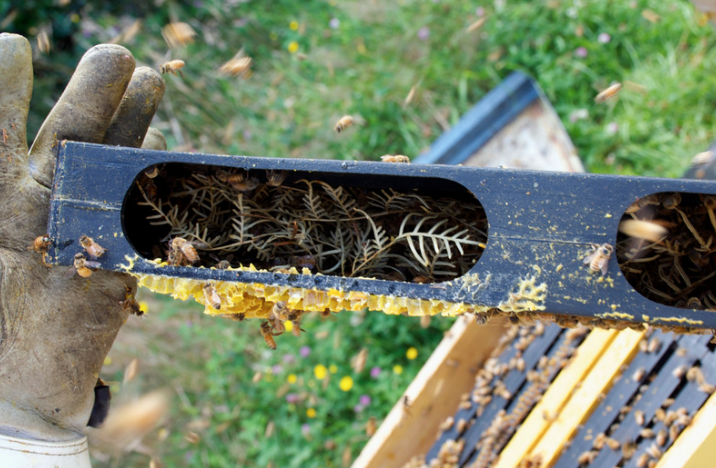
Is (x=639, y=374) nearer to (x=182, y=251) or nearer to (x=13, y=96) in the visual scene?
(x=182, y=251)

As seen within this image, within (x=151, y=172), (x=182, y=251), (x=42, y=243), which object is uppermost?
(x=151, y=172)

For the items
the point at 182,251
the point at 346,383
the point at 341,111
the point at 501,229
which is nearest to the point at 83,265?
the point at 182,251

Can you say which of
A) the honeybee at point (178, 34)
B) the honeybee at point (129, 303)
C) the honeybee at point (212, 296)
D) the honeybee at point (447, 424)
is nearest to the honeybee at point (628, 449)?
the honeybee at point (447, 424)

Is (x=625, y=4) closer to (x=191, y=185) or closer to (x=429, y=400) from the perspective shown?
(x=429, y=400)

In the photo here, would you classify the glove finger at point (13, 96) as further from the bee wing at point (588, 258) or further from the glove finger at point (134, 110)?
the bee wing at point (588, 258)

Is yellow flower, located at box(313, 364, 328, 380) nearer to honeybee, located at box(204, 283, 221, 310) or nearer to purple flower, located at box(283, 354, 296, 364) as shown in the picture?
purple flower, located at box(283, 354, 296, 364)

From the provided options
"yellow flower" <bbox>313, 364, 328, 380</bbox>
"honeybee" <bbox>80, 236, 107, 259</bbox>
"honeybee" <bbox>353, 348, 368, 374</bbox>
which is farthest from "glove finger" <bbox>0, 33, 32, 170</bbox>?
"yellow flower" <bbox>313, 364, 328, 380</bbox>

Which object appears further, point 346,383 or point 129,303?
point 346,383
